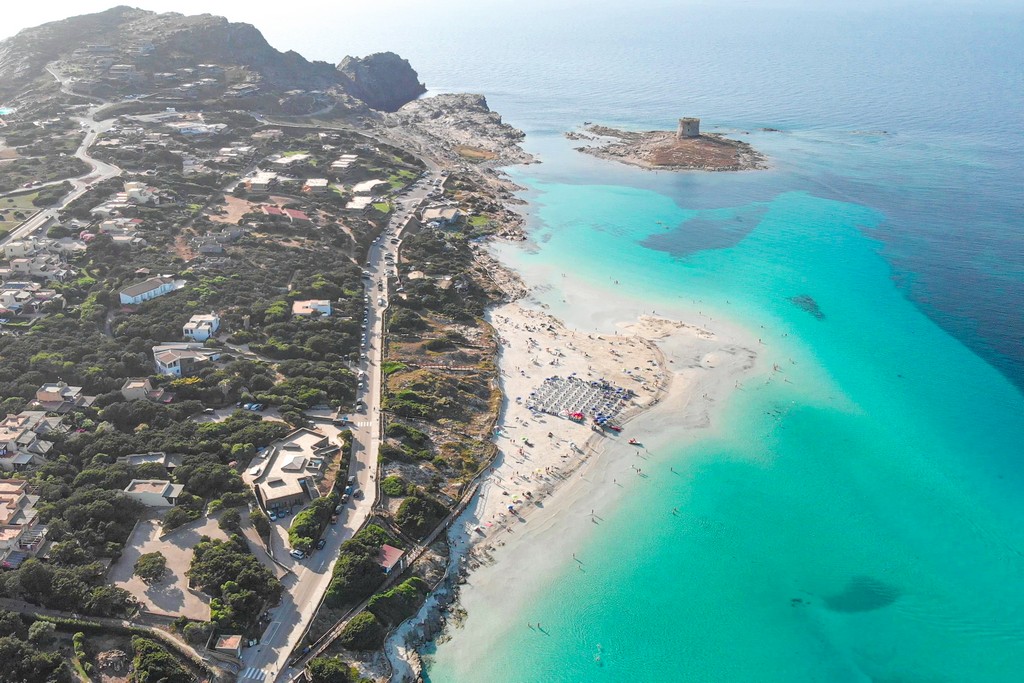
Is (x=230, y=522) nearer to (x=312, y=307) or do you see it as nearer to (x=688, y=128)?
(x=312, y=307)

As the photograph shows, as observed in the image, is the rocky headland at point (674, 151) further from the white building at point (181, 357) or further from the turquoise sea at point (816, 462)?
the white building at point (181, 357)

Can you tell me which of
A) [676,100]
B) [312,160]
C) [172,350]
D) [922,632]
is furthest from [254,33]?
[922,632]

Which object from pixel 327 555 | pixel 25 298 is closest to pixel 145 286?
pixel 25 298

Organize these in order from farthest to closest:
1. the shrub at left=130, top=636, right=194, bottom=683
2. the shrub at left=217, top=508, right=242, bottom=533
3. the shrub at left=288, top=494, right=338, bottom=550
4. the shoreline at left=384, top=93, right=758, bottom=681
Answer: the shoreline at left=384, top=93, right=758, bottom=681
the shrub at left=217, top=508, right=242, bottom=533
the shrub at left=288, top=494, right=338, bottom=550
the shrub at left=130, top=636, right=194, bottom=683

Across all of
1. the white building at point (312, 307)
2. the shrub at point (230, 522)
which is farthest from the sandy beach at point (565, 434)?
the white building at point (312, 307)

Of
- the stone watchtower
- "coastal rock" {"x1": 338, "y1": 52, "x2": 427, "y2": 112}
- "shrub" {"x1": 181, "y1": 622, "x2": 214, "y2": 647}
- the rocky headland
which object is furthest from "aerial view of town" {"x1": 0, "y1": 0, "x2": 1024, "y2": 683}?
"coastal rock" {"x1": 338, "y1": 52, "x2": 427, "y2": 112}

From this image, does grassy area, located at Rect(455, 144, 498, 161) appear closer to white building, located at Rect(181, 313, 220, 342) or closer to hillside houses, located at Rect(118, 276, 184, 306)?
hillside houses, located at Rect(118, 276, 184, 306)

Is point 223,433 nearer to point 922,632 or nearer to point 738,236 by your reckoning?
point 922,632
